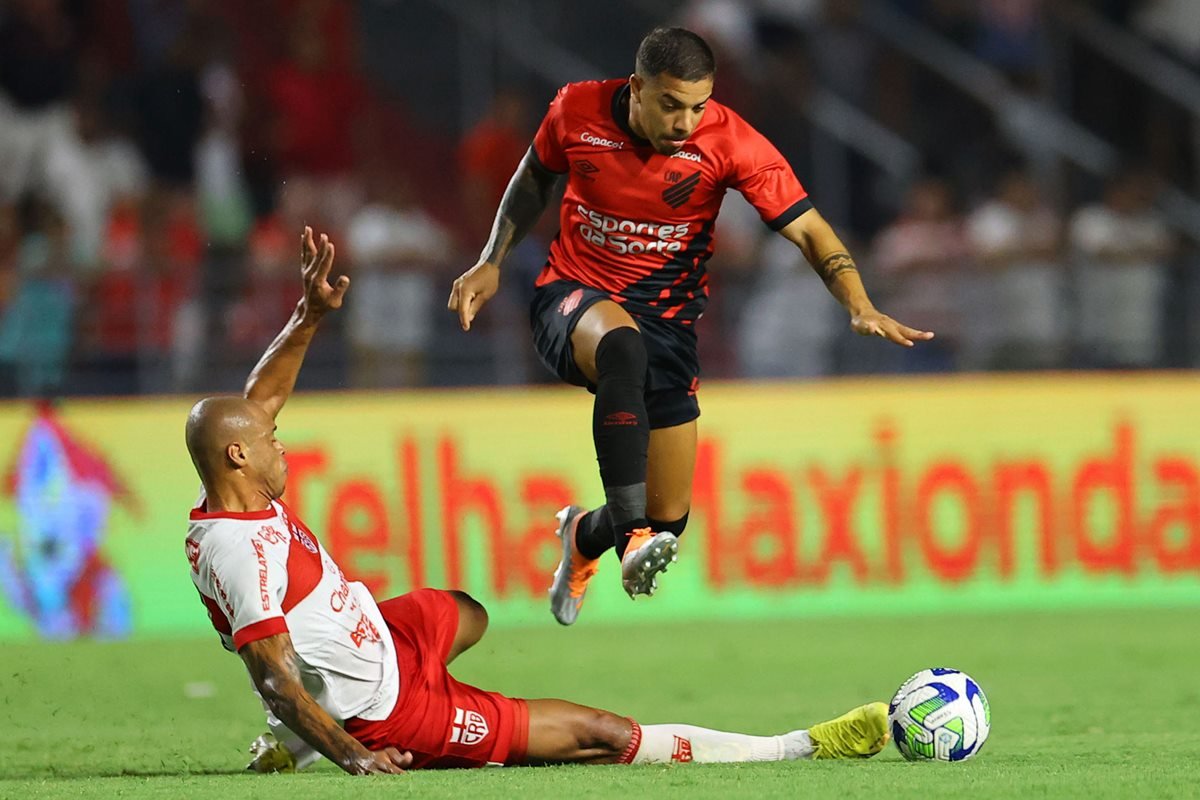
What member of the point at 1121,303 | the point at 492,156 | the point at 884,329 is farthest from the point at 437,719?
the point at 492,156

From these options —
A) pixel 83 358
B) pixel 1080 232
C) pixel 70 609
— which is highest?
pixel 1080 232

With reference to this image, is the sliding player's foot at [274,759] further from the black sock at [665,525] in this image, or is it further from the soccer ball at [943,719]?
the soccer ball at [943,719]

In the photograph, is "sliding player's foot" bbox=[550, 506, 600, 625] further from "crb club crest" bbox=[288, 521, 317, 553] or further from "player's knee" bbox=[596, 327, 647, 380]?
"crb club crest" bbox=[288, 521, 317, 553]

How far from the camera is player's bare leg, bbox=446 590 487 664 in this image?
259 inches

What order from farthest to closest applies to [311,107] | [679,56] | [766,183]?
[311,107]
[766,183]
[679,56]

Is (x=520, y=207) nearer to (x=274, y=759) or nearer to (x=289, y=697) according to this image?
(x=274, y=759)

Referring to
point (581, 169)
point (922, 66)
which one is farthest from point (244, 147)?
point (581, 169)

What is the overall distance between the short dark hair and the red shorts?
2.25 m

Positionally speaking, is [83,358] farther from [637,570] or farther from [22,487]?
[637,570]

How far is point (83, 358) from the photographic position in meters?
12.1

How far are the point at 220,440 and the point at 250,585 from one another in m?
0.51

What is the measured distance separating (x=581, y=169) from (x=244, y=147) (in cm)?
722

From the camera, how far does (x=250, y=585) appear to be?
5777 millimetres

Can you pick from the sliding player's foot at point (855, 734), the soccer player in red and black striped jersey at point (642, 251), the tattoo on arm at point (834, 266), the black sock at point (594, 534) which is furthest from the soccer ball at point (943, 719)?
the black sock at point (594, 534)
